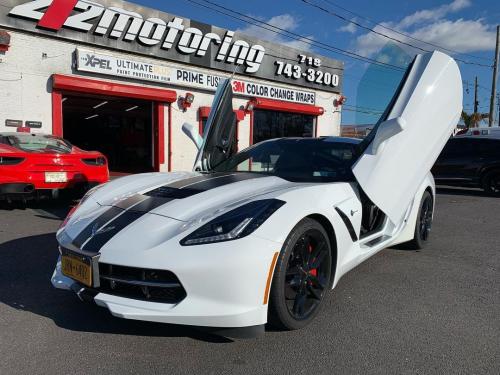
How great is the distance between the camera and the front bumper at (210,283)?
2221mm

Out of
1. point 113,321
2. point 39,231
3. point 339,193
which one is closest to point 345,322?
point 339,193

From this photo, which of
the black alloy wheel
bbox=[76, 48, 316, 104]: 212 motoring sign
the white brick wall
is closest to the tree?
bbox=[76, 48, 316, 104]: 212 motoring sign

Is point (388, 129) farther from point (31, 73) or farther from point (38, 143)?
point (31, 73)

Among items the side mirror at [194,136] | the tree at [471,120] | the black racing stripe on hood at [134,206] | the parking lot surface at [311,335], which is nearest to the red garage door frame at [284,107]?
the side mirror at [194,136]

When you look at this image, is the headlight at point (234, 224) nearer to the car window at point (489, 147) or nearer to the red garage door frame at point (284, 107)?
the car window at point (489, 147)

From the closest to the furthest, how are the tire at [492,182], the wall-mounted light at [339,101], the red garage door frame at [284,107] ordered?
the tire at [492,182] < the red garage door frame at [284,107] < the wall-mounted light at [339,101]

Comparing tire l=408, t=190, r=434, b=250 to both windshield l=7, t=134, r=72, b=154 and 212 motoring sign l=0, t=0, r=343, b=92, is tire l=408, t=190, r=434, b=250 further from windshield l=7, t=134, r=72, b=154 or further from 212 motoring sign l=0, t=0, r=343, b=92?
212 motoring sign l=0, t=0, r=343, b=92

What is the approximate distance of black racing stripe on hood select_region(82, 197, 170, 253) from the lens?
247 centimetres

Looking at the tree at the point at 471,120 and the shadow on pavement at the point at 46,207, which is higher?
the tree at the point at 471,120

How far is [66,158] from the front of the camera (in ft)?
22.5

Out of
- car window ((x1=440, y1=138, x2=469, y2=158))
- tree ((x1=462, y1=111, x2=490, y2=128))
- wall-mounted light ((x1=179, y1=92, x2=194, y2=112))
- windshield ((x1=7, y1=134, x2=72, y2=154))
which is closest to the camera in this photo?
windshield ((x1=7, y1=134, x2=72, y2=154))

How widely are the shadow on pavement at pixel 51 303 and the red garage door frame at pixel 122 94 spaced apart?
7.62 meters

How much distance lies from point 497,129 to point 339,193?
39.3 ft

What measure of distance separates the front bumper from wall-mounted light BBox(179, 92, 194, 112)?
11644mm
